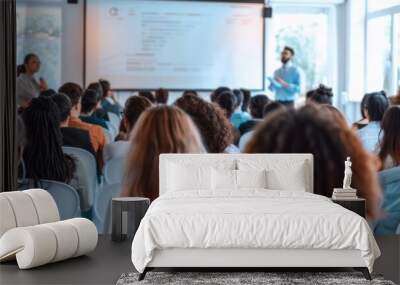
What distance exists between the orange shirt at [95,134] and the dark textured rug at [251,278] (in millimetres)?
2603

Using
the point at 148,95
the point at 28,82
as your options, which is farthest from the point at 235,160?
the point at 28,82

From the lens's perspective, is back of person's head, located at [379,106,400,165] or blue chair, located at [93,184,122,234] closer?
back of person's head, located at [379,106,400,165]

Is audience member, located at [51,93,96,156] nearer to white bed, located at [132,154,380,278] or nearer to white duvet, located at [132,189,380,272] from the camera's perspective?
white bed, located at [132,154,380,278]

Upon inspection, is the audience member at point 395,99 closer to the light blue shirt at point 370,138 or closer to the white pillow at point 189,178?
the light blue shirt at point 370,138

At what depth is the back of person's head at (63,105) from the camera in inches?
327

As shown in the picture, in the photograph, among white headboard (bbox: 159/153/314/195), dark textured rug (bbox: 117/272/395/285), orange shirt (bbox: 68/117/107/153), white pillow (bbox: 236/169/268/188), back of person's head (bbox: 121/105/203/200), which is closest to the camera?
dark textured rug (bbox: 117/272/395/285)

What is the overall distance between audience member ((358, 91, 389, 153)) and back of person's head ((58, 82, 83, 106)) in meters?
3.05

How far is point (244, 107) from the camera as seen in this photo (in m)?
8.29

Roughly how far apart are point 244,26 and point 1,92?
8.82 ft

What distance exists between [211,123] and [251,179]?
1.08 meters

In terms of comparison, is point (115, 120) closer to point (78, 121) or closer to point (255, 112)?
point (78, 121)

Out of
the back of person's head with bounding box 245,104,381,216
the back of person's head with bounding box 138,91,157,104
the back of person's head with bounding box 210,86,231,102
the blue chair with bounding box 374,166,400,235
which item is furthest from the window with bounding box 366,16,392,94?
the back of person's head with bounding box 138,91,157,104

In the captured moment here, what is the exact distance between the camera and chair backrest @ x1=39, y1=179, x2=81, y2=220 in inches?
332

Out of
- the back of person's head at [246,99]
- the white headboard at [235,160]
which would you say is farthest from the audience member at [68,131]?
the back of person's head at [246,99]
